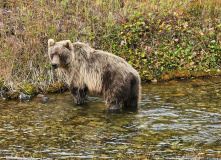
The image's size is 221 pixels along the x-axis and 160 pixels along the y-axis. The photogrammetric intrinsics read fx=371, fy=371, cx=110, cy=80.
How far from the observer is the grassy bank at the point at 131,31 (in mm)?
12211

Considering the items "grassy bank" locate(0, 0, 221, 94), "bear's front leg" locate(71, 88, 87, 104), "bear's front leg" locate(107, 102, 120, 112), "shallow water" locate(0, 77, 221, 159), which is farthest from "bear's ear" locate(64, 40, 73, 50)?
"grassy bank" locate(0, 0, 221, 94)

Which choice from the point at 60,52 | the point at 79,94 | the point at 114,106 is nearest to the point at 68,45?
the point at 60,52

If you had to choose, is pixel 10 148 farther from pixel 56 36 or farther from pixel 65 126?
pixel 56 36

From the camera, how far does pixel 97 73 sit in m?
9.10

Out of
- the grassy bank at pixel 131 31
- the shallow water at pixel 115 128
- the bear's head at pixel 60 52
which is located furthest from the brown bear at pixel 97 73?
the grassy bank at pixel 131 31

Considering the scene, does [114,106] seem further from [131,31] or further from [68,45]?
[131,31]

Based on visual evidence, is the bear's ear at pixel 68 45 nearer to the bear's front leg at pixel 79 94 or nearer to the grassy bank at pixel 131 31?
the bear's front leg at pixel 79 94

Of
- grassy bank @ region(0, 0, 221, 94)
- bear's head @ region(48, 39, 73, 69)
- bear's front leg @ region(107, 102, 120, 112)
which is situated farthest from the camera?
grassy bank @ region(0, 0, 221, 94)

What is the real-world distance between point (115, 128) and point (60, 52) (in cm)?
263

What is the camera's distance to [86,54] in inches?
369

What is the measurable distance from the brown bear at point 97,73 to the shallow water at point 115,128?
1.26 feet

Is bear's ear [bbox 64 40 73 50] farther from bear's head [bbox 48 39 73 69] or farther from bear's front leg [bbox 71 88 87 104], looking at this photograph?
bear's front leg [bbox 71 88 87 104]

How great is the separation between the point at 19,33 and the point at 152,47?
186 inches

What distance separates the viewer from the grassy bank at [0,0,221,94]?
12211 millimetres
